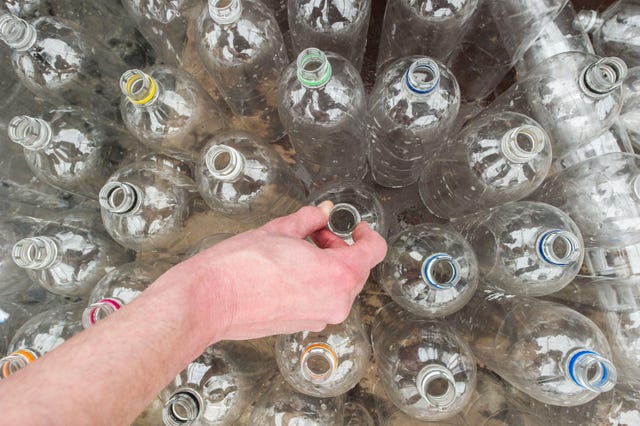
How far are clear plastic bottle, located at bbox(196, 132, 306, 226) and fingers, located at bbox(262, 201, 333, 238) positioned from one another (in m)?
0.19

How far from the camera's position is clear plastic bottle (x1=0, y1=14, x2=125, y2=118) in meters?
1.02

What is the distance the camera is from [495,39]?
1.18 meters

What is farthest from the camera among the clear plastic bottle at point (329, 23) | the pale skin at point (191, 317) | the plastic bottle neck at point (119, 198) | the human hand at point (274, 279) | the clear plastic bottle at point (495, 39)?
the clear plastic bottle at point (495, 39)

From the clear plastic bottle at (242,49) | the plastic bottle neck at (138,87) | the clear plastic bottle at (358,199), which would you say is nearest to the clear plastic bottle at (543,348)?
the clear plastic bottle at (358,199)

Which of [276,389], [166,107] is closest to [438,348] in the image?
[276,389]

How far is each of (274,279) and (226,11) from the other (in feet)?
1.81

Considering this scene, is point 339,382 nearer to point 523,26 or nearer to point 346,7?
point 346,7

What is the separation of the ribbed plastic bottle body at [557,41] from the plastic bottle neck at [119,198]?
3.50ft

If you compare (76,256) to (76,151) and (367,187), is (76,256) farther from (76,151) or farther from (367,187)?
(367,187)

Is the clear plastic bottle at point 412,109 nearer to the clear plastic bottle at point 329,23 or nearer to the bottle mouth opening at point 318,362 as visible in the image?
the clear plastic bottle at point 329,23

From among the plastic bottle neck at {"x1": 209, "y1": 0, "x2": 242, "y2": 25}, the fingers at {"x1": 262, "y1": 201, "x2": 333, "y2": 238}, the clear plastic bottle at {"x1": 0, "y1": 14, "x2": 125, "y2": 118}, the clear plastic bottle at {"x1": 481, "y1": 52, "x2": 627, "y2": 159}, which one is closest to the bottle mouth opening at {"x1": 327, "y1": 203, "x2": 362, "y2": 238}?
the fingers at {"x1": 262, "y1": 201, "x2": 333, "y2": 238}

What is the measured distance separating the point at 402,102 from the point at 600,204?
0.50 meters

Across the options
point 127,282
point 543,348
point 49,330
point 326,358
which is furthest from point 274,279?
point 49,330

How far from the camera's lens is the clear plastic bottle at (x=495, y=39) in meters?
1.12
